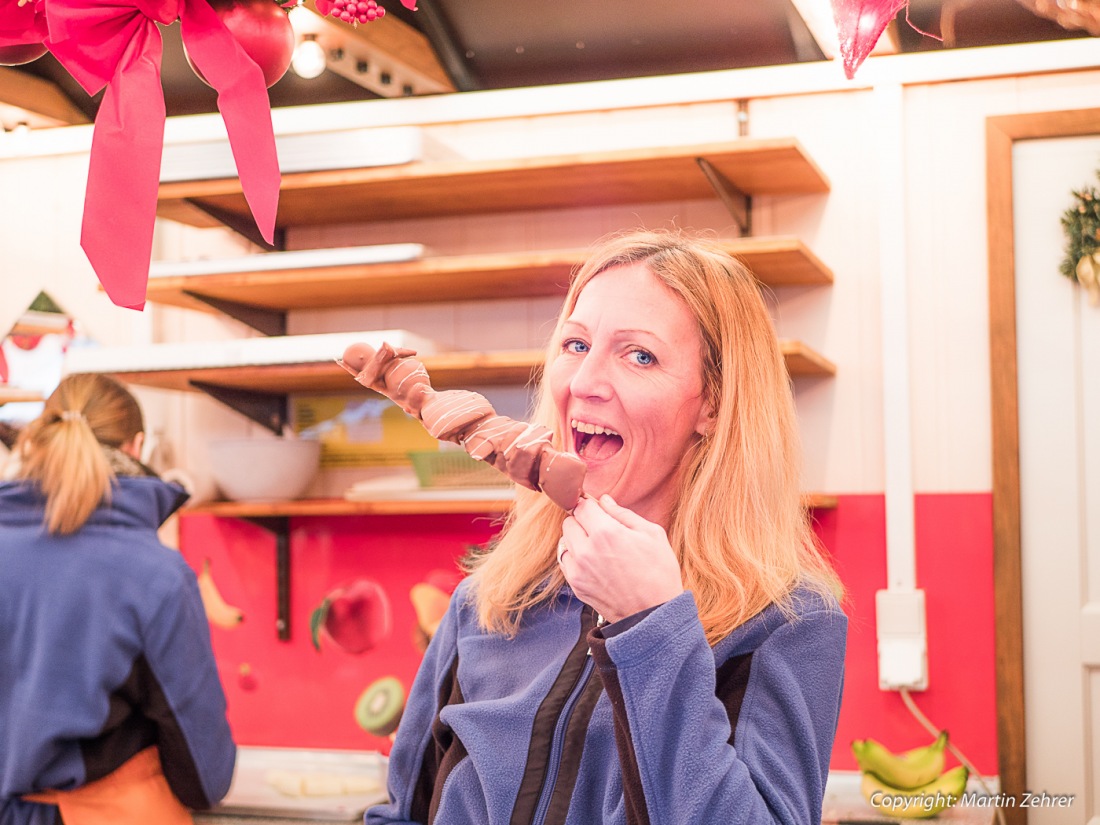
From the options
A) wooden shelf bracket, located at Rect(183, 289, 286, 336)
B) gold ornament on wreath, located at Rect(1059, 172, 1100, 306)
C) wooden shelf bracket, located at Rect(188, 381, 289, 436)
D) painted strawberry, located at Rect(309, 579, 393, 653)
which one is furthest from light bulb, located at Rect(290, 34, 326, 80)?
gold ornament on wreath, located at Rect(1059, 172, 1100, 306)

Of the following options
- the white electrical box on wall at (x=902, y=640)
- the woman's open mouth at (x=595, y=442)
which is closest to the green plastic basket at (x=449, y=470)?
the white electrical box on wall at (x=902, y=640)

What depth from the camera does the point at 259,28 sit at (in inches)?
38.6

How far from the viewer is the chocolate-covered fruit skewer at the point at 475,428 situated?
1010mm

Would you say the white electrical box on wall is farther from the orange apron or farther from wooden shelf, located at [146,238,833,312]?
the orange apron

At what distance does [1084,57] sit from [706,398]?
1.80 m

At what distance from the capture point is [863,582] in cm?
270

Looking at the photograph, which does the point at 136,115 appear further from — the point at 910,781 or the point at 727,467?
the point at 910,781

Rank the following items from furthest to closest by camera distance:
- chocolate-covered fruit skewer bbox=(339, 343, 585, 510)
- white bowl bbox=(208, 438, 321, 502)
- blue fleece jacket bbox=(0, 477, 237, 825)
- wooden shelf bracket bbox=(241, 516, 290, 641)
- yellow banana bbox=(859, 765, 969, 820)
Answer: wooden shelf bracket bbox=(241, 516, 290, 641) → white bowl bbox=(208, 438, 321, 502) → yellow banana bbox=(859, 765, 969, 820) → blue fleece jacket bbox=(0, 477, 237, 825) → chocolate-covered fruit skewer bbox=(339, 343, 585, 510)

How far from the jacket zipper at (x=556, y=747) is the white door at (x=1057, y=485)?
1.78 meters

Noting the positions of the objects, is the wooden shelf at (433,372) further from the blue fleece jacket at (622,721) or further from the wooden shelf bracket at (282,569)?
the blue fleece jacket at (622,721)

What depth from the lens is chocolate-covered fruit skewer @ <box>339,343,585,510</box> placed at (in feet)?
3.31

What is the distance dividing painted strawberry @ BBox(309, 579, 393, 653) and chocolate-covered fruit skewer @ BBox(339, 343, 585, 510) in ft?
6.75

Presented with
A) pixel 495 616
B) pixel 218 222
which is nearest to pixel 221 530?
pixel 218 222

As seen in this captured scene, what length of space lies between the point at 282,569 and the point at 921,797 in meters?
1.72
